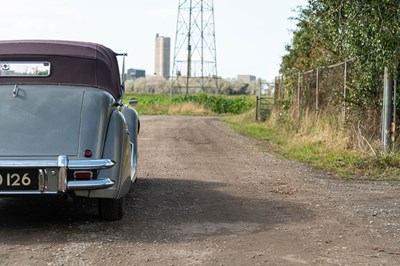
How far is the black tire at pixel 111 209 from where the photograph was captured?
6.16 metres

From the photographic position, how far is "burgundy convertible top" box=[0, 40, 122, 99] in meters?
6.56

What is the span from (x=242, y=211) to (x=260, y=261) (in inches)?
83.3

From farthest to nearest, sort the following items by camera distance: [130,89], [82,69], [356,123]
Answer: [130,89] → [356,123] → [82,69]

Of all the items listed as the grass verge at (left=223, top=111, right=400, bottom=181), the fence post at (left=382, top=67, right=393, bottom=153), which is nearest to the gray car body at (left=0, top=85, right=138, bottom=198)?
the grass verge at (left=223, top=111, right=400, bottom=181)

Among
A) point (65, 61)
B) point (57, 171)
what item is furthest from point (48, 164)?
point (65, 61)

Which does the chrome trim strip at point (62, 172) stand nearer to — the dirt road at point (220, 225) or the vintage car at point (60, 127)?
the vintage car at point (60, 127)

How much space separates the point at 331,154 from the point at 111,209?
7.36 meters

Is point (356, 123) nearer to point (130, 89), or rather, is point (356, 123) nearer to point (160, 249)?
point (160, 249)

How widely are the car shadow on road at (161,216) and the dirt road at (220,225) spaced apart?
0.03 ft

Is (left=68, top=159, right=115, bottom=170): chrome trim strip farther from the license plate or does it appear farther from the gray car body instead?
the license plate

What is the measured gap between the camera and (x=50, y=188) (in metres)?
5.59

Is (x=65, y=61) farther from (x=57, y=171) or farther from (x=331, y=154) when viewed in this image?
(x=331, y=154)

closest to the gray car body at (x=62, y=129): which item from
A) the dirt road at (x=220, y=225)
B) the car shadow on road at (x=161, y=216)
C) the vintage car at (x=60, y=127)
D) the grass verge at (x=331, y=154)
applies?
the vintage car at (x=60, y=127)

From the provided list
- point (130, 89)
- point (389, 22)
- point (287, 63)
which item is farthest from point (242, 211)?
point (130, 89)
